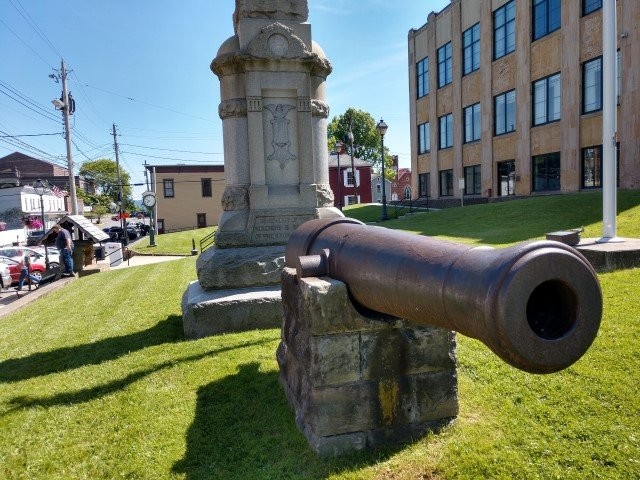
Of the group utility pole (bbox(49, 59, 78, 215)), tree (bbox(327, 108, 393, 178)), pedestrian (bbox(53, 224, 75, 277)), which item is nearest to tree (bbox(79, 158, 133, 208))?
tree (bbox(327, 108, 393, 178))

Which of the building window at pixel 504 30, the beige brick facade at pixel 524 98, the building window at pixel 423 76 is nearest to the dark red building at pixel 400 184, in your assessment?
the building window at pixel 423 76

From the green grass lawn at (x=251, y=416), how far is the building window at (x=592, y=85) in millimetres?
15891

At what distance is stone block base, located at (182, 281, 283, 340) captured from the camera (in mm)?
6164

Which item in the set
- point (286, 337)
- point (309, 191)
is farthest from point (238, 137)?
point (286, 337)

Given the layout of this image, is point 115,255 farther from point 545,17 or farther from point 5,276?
point 545,17

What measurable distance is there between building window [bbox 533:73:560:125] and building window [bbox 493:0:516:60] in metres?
3.06

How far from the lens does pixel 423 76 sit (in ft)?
112

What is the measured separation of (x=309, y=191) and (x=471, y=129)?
2416 cm

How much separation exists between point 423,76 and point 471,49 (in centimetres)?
609

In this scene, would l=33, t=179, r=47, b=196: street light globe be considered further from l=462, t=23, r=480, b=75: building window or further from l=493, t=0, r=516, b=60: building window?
l=493, t=0, r=516, b=60: building window

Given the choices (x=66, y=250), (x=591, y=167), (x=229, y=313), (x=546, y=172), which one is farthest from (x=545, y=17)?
(x=229, y=313)

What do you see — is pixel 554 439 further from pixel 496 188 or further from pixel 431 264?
pixel 496 188

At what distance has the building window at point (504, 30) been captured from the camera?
962 inches

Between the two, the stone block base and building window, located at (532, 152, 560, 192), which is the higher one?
building window, located at (532, 152, 560, 192)
